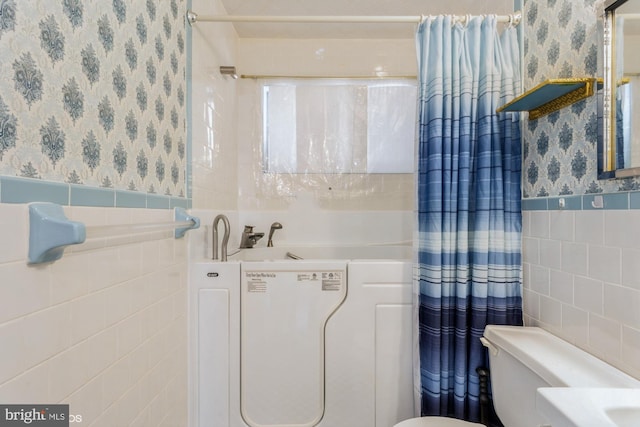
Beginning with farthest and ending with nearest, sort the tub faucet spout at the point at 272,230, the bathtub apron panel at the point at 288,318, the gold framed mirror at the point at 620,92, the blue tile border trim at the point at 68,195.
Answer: the tub faucet spout at the point at 272,230, the bathtub apron panel at the point at 288,318, the gold framed mirror at the point at 620,92, the blue tile border trim at the point at 68,195

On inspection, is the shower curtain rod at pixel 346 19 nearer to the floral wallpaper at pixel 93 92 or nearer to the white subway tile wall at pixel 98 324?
the floral wallpaper at pixel 93 92

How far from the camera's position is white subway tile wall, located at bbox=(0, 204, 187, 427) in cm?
67

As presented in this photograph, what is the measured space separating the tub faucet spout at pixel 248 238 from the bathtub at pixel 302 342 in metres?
0.68

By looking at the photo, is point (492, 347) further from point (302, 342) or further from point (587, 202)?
point (302, 342)

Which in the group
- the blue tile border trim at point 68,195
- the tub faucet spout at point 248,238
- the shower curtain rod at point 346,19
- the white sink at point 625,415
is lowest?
the white sink at point 625,415

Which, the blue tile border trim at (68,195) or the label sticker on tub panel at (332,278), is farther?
the label sticker on tub panel at (332,278)

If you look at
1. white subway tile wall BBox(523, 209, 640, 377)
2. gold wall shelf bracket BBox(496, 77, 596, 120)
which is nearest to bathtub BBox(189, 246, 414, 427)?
white subway tile wall BBox(523, 209, 640, 377)

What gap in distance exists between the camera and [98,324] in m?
0.91

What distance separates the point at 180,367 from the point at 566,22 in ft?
6.57

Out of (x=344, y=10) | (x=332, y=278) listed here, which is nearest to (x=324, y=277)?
(x=332, y=278)

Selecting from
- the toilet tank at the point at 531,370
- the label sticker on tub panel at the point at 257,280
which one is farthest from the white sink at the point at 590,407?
the label sticker on tub panel at the point at 257,280

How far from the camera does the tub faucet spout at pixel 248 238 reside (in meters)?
2.21

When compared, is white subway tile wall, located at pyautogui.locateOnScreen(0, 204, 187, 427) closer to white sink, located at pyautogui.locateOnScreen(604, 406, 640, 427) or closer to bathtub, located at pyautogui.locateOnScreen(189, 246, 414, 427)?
bathtub, located at pyautogui.locateOnScreen(189, 246, 414, 427)

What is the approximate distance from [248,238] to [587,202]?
177 cm
